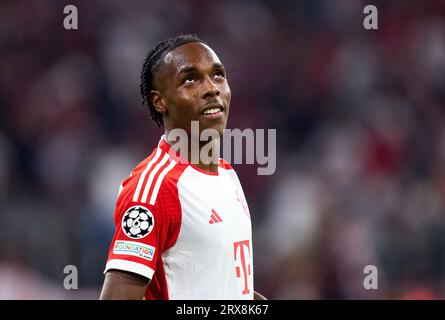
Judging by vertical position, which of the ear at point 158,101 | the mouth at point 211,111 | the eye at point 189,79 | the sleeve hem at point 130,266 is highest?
the eye at point 189,79

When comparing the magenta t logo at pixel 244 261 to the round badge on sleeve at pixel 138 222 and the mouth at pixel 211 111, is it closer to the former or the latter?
the round badge on sleeve at pixel 138 222

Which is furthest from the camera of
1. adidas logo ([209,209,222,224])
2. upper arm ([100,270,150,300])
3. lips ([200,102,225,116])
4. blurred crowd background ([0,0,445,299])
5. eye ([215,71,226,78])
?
blurred crowd background ([0,0,445,299])

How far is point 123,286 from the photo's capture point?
3.09m

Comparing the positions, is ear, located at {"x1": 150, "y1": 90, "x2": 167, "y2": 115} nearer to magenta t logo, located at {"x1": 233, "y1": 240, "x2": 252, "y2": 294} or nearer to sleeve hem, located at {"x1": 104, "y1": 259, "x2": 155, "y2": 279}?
magenta t logo, located at {"x1": 233, "y1": 240, "x2": 252, "y2": 294}

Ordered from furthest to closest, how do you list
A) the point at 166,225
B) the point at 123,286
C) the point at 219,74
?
the point at 219,74 < the point at 166,225 < the point at 123,286

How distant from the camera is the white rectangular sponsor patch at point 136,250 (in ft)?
10.3

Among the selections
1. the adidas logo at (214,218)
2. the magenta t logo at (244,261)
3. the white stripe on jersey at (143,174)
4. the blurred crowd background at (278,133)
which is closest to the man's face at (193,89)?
the white stripe on jersey at (143,174)

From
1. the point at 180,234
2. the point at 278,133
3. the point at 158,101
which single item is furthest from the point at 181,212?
the point at 278,133

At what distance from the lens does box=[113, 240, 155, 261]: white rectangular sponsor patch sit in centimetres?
312

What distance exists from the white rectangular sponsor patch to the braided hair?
2.63ft

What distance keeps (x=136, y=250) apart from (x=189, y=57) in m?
0.92

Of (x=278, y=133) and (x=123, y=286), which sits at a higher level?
(x=278, y=133)

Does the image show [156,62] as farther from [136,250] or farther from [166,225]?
[136,250]

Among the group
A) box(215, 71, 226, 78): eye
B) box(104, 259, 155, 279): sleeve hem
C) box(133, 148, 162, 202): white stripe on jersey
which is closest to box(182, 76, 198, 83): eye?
box(215, 71, 226, 78): eye
